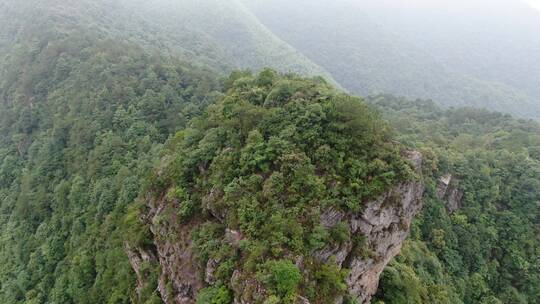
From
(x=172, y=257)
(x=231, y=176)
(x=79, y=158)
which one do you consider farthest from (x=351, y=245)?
(x=79, y=158)

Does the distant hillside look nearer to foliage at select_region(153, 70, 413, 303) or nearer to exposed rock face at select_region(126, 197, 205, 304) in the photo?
foliage at select_region(153, 70, 413, 303)

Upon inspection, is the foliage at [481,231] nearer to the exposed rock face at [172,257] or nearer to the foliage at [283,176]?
the foliage at [283,176]

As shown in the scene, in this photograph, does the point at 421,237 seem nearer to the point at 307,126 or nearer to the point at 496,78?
the point at 307,126

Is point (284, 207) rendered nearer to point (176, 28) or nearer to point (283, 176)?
point (283, 176)

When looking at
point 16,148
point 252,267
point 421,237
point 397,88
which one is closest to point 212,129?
point 252,267

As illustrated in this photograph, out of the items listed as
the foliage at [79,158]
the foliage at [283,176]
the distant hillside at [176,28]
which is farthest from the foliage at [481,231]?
the distant hillside at [176,28]

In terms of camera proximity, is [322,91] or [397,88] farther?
[397,88]
